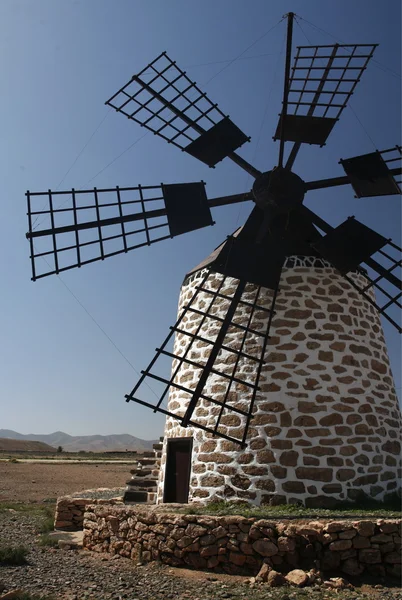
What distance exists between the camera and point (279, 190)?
315 inches

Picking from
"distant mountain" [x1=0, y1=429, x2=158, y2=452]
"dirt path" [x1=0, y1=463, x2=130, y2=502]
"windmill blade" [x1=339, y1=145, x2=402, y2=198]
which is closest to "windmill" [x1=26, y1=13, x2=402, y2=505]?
"windmill blade" [x1=339, y1=145, x2=402, y2=198]

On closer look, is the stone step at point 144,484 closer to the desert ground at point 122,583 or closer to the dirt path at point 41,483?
the desert ground at point 122,583

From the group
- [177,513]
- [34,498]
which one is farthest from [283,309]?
[34,498]

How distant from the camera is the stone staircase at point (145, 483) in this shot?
8328 millimetres

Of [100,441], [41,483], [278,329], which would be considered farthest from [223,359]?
[100,441]

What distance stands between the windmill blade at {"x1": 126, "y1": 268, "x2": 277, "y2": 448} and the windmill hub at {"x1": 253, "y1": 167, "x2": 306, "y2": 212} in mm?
1513

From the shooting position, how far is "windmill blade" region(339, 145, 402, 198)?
26.2 feet

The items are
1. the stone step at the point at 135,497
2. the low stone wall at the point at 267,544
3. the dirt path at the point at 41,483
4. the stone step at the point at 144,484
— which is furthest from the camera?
the dirt path at the point at 41,483

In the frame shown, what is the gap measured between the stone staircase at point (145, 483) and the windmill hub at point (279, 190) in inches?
219

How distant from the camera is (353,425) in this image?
6.84 metres

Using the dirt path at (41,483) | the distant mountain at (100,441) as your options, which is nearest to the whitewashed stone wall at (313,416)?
the dirt path at (41,483)

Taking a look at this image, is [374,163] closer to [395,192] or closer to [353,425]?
[395,192]

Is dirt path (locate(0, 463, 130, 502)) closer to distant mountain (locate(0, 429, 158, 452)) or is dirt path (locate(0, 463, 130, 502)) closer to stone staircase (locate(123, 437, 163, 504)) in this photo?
stone staircase (locate(123, 437, 163, 504))

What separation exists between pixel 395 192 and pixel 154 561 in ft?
22.6
